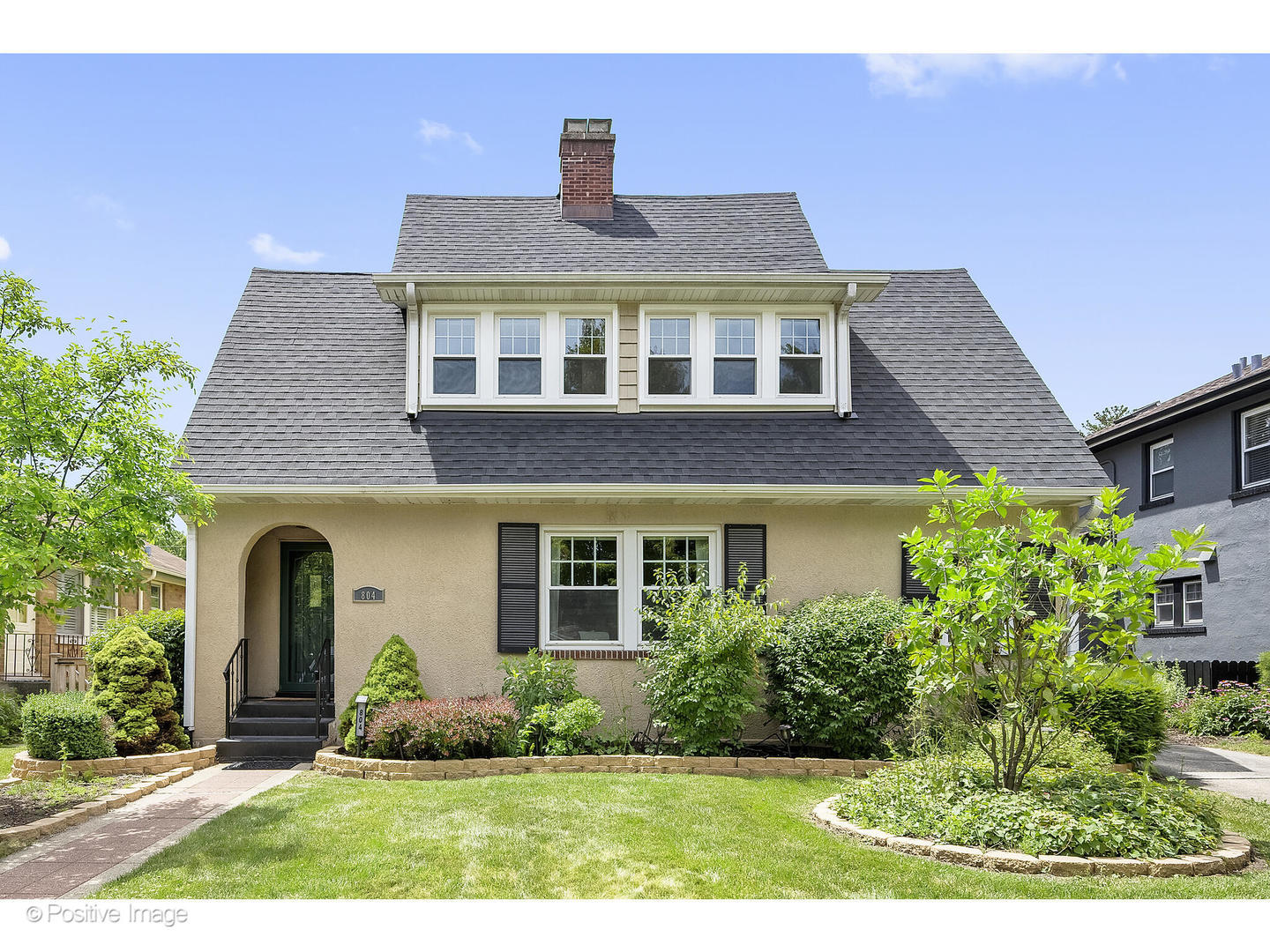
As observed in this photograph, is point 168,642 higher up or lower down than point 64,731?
higher up

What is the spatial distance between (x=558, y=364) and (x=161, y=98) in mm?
5361

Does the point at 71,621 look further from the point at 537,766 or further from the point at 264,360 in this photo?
the point at 537,766

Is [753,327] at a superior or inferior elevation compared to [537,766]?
superior

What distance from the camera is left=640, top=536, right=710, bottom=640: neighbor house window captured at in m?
11.4

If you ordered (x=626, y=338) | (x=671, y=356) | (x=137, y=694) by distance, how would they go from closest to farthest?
(x=137, y=694) < (x=626, y=338) < (x=671, y=356)

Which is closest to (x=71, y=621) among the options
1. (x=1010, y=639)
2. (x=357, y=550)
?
(x=357, y=550)

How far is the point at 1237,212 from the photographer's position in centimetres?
1261

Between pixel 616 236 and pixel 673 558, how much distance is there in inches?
215

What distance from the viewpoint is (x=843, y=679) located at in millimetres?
9750

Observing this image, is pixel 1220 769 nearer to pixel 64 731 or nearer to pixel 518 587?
pixel 518 587

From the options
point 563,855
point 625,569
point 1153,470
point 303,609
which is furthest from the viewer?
point 1153,470

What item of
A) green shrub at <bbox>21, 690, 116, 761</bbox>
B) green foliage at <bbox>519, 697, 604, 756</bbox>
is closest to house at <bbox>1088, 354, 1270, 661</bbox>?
green foliage at <bbox>519, 697, 604, 756</bbox>

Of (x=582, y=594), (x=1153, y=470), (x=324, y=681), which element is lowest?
(x=324, y=681)

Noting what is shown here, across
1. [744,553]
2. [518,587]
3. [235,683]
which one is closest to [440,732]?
[518,587]
